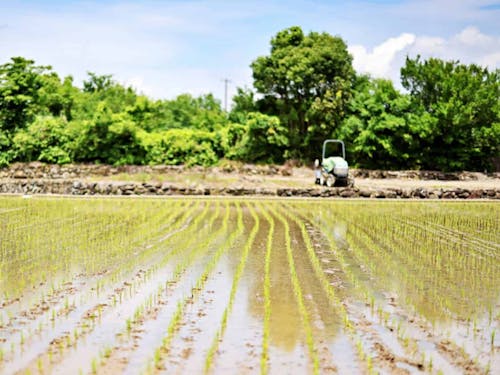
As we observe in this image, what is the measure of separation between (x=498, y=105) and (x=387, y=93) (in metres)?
4.44

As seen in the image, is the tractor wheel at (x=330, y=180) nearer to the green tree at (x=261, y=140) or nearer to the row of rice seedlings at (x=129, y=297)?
the green tree at (x=261, y=140)

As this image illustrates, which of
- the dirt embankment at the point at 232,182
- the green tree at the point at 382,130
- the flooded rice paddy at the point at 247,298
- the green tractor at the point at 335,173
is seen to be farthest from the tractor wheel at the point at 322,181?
the flooded rice paddy at the point at 247,298

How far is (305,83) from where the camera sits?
25844 mm

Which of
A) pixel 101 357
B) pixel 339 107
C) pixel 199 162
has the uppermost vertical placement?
pixel 339 107

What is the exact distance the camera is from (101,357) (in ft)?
14.0

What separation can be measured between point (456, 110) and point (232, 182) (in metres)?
9.42

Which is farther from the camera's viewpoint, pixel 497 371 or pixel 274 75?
pixel 274 75

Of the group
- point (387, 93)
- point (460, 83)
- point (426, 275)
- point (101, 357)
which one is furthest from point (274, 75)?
point (101, 357)

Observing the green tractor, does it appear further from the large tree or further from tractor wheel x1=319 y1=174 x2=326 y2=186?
the large tree

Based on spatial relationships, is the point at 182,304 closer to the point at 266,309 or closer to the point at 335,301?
the point at 266,309

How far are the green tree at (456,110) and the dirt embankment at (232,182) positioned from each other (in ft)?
3.15

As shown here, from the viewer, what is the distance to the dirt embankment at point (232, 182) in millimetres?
19844

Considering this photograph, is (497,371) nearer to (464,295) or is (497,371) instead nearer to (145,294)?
(464,295)

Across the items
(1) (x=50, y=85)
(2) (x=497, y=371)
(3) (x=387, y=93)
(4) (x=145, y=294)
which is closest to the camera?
(2) (x=497, y=371)
